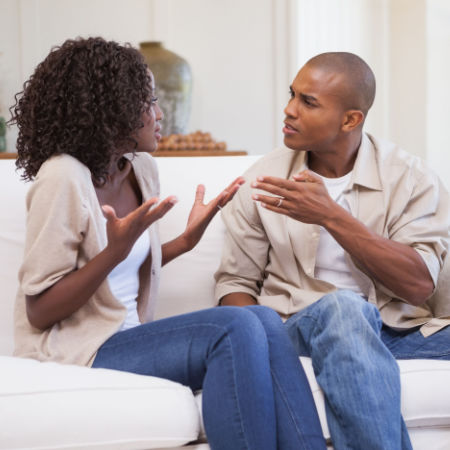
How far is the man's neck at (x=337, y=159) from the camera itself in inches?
80.3

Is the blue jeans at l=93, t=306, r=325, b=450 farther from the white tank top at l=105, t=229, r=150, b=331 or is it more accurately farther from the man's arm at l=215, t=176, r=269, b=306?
the man's arm at l=215, t=176, r=269, b=306

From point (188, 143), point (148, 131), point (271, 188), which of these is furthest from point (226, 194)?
point (188, 143)

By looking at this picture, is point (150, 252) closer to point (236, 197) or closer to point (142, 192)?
point (142, 192)

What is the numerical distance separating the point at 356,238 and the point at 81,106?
2.26 ft

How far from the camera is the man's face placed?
1.98 m

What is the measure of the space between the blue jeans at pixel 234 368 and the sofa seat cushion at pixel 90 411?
59mm

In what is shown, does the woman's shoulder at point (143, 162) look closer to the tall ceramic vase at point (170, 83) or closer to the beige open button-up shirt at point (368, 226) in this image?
the beige open button-up shirt at point (368, 226)

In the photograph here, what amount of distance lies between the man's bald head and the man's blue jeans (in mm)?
599

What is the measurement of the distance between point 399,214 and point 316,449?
700mm

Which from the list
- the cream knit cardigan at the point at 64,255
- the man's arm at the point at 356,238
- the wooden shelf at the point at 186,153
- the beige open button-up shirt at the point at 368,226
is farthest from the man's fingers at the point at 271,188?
the wooden shelf at the point at 186,153

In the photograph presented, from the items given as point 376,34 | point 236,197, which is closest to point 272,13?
point 376,34

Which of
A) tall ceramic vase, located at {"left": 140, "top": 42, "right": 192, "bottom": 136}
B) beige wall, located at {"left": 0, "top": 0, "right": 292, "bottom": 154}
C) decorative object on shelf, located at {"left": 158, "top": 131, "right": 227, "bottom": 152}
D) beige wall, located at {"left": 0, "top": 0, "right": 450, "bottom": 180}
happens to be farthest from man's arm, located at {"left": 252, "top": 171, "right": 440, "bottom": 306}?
beige wall, located at {"left": 0, "top": 0, "right": 292, "bottom": 154}

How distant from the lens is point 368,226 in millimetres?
1959

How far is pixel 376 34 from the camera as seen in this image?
15.2ft
